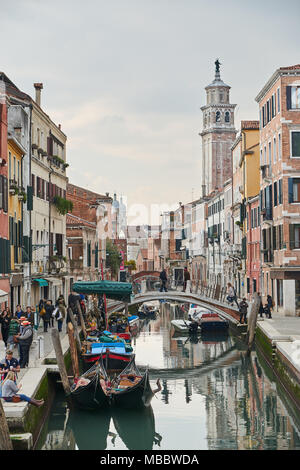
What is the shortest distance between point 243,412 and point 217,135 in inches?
2776

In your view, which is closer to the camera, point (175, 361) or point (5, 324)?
point (5, 324)

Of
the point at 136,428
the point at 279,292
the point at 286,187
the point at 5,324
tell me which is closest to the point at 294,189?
the point at 286,187

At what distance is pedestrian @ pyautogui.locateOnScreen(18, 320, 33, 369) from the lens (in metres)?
18.6

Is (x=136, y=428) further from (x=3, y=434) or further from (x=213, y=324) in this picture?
(x=213, y=324)

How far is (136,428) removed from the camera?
59.4 ft

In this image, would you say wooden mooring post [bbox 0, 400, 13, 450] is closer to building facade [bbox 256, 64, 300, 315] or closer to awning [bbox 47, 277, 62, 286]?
building facade [bbox 256, 64, 300, 315]

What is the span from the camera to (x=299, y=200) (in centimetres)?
3416

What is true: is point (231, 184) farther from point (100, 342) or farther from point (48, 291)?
point (100, 342)

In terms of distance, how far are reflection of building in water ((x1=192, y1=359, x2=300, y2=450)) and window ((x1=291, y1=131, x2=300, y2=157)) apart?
11416 millimetres

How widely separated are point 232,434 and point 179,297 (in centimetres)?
2029

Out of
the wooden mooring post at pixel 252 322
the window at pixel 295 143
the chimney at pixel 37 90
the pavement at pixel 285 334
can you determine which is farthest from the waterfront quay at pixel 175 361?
the chimney at pixel 37 90

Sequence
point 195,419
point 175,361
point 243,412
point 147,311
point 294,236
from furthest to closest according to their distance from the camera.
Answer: point 147,311, point 294,236, point 175,361, point 243,412, point 195,419

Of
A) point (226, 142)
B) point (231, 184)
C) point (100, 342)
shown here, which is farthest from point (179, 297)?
point (226, 142)

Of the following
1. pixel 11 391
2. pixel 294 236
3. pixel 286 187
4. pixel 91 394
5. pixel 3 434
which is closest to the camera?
pixel 3 434
